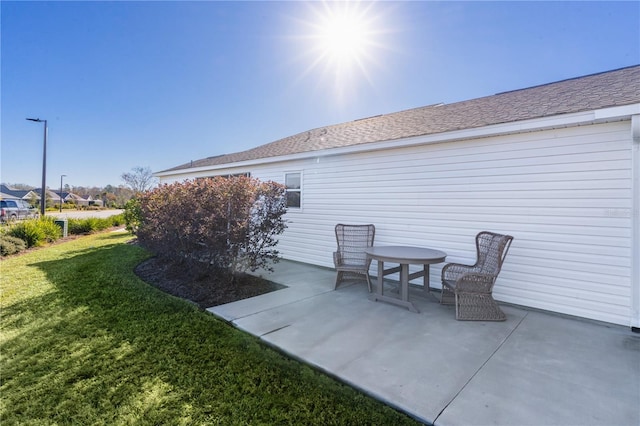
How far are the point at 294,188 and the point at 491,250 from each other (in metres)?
4.90

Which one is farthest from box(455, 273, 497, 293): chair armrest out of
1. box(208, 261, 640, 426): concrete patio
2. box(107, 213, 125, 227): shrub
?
box(107, 213, 125, 227): shrub

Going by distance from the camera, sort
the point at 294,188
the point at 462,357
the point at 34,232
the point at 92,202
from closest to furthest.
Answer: the point at 462,357 → the point at 294,188 → the point at 34,232 → the point at 92,202

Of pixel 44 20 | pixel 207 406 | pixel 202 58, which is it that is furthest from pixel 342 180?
pixel 44 20

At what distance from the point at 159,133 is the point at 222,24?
11.5m

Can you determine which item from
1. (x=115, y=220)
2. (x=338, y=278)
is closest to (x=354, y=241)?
(x=338, y=278)

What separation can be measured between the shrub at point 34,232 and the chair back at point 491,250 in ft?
45.6

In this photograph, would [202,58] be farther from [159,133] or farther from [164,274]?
[159,133]

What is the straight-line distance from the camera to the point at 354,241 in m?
5.89

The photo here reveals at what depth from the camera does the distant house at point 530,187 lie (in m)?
3.55

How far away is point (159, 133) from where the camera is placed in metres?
16.5

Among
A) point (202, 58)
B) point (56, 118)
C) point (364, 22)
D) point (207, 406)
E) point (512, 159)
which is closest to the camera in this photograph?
point (207, 406)

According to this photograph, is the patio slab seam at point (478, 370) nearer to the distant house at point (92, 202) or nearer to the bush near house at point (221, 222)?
the bush near house at point (221, 222)

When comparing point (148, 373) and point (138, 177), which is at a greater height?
point (138, 177)

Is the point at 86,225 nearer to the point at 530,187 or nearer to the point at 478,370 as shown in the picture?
the point at 478,370
